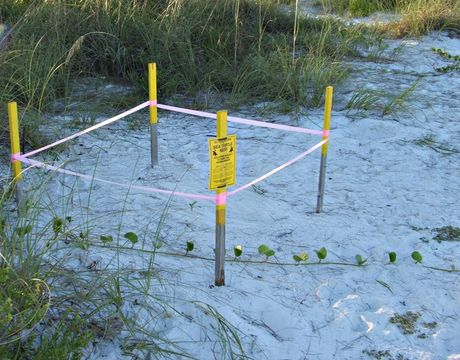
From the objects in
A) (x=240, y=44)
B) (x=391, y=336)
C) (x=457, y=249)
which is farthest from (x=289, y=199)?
(x=240, y=44)

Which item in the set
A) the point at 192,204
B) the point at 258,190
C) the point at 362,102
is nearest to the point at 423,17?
the point at 362,102

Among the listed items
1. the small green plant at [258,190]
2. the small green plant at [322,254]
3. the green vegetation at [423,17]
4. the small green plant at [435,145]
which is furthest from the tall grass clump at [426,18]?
the small green plant at [322,254]

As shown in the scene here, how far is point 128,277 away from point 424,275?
1450 millimetres

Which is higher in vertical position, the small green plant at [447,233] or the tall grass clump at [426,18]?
the tall grass clump at [426,18]

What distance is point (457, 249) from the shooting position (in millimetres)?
3967

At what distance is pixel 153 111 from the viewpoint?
15.3 ft

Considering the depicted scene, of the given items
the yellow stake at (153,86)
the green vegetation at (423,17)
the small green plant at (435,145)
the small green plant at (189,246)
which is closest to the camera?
the small green plant at (189,246)

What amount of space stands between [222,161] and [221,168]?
3 centimetres

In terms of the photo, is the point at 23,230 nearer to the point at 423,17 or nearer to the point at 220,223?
the point at 220,223

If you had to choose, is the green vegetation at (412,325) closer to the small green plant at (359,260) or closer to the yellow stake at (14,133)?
the small green plant at (359,260)

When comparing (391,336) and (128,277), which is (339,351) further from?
(128,277)

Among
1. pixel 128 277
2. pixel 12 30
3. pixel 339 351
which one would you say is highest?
pixel 12 30

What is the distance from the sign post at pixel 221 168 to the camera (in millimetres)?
3156

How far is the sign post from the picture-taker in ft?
10.4
